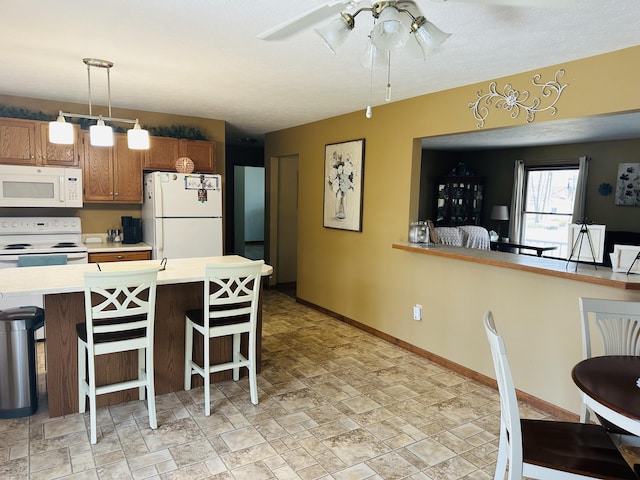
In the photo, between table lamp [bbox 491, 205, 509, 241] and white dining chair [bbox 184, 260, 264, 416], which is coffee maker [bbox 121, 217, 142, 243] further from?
table lamp [bbox 491, 205, 509, 241]

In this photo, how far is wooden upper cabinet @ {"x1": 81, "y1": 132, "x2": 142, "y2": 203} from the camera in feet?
14.6

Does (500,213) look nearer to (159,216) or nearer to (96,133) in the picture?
(159,216)

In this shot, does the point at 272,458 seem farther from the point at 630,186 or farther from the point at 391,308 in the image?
the point at 630,186

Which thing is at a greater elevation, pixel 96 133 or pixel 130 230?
pixel 96 133

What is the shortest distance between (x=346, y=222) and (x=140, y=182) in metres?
2.33

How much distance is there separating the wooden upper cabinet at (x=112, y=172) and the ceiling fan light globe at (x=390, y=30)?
3825 millimetres

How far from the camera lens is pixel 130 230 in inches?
188

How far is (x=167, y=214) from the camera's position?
4.55 metres

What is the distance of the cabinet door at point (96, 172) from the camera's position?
14.5 feet

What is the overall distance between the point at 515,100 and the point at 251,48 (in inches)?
74.2

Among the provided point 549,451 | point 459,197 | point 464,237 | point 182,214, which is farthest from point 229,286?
point 459,197

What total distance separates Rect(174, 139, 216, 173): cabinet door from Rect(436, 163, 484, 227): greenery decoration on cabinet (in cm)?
413

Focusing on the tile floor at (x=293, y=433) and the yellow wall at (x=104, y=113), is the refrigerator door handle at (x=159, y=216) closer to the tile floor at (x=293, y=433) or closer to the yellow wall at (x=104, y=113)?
the yellow wall at (x=104, y=113)

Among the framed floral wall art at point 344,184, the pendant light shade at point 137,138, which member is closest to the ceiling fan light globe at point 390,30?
the pendant light shade at point 137,138
